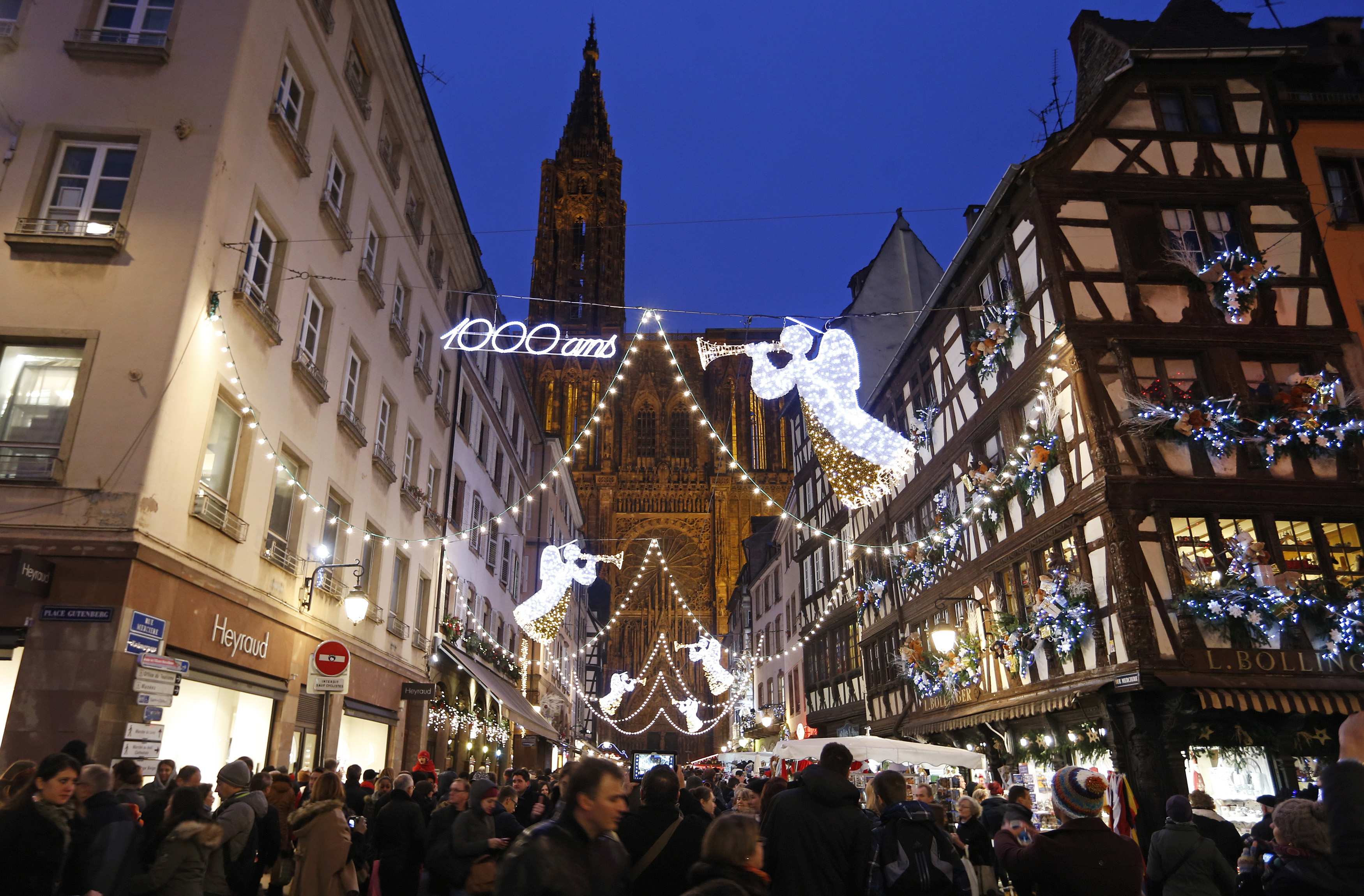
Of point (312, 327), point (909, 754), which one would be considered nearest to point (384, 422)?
point (312, 327)

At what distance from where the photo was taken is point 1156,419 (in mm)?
12797

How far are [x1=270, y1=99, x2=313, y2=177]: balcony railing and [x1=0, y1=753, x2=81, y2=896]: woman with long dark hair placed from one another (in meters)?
8.55

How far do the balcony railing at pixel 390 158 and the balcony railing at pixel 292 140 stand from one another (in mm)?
3380

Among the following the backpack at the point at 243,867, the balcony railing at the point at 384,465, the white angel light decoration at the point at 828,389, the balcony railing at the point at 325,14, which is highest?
the balcony railing at the point at 325,14

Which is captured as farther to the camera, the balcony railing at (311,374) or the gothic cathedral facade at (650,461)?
the gothic cathedral facade at (650,461)

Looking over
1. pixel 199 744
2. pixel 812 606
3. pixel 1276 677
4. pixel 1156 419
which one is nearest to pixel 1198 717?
pixel 1276 677

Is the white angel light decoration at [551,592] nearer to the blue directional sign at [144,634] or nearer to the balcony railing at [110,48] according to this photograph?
the blue directional sign at [144,634]

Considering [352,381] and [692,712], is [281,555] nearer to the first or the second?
[352,381]

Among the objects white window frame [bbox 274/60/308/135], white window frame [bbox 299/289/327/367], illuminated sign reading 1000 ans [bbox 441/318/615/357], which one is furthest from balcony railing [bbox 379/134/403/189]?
illuminated sign reading 1000 ans [bbox 441/318/615/357]

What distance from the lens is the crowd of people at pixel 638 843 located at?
10.1ft

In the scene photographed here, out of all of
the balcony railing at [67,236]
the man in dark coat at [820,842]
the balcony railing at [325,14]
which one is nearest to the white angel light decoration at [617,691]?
the balcony railing at [325,14]

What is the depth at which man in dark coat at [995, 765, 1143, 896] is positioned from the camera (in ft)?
12.4

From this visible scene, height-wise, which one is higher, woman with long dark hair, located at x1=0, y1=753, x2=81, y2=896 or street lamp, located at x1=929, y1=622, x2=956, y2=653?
street lamp, located at x1=929, y1=622, x2=956, y2=653

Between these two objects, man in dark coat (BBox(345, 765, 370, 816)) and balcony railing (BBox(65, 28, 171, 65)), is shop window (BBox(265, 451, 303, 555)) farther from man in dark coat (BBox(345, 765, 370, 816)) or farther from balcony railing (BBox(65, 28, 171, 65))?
balcony railing (BBox(65, 28, 171, 65))
